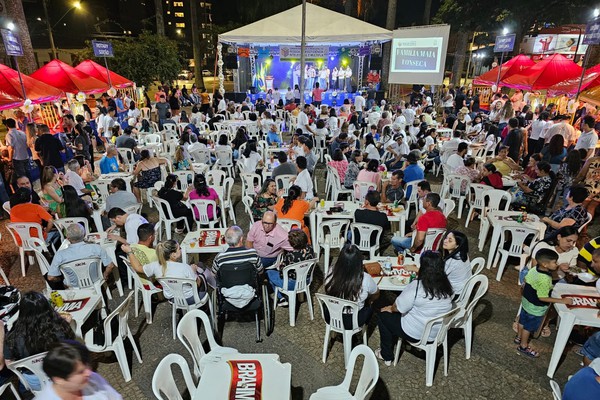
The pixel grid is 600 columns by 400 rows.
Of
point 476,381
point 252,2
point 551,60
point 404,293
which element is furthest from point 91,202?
point 252,2

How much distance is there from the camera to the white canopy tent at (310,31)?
15.0 meters

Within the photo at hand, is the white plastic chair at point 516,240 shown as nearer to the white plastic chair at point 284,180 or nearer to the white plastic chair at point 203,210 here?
the white plastic chair at point 284,180

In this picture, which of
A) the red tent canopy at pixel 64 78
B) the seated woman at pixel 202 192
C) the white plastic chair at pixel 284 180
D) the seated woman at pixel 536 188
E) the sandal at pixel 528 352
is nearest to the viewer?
the sandal at pixel 528 352

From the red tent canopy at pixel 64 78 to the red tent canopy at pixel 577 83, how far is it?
1545cm

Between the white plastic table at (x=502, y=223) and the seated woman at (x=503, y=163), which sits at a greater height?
the seated woman at (x=503, y=163)

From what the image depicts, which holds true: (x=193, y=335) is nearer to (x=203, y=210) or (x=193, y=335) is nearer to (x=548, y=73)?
(x=203, y=210)

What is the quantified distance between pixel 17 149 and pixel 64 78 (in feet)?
19.3

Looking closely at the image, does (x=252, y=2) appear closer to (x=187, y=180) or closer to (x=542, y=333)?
(x=187, y=180)

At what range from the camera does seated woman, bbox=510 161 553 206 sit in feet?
20.3

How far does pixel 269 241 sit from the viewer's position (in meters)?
4.55

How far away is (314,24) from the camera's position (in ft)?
51.3

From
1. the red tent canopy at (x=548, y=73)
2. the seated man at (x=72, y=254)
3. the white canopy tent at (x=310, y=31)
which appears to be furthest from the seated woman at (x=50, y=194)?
the red tent canopy at (x=548, y=73)

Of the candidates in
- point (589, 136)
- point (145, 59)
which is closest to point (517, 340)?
point (589, 136)

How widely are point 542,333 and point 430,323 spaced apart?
190 cm
